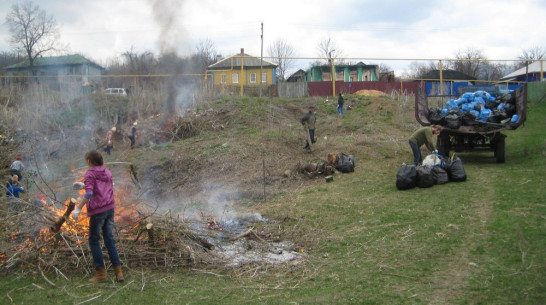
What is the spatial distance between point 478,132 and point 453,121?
68cm

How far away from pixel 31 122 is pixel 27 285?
1733 centimetres

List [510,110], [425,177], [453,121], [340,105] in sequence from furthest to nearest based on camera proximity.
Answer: [340,105], [510,110], [453,121], [425,177]

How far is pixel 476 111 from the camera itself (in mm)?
12312

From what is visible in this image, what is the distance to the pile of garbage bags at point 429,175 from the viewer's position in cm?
990

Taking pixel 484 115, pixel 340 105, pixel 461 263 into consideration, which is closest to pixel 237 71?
pixel 340 105

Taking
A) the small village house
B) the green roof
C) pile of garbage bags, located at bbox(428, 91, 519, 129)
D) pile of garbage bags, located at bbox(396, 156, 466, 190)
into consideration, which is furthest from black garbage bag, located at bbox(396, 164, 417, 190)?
the green roof

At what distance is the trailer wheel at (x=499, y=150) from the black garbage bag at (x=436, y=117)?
1.49 meters

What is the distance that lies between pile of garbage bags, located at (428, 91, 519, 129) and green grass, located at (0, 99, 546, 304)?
245cm

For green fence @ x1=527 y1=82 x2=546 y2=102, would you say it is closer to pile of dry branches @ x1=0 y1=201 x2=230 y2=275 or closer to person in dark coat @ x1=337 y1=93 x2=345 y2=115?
person in dark coat @ x1=337 y1=93 x2=345 y2=115

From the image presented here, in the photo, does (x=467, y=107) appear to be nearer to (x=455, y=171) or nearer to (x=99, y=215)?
(x=455, y=171)

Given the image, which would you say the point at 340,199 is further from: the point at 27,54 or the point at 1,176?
the point at 27,54

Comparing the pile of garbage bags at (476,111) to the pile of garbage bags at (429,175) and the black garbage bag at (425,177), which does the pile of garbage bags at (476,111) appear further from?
the black garbage bag at (425,177)

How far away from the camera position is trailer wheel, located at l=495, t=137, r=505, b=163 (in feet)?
39.3

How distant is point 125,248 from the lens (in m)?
6.06
